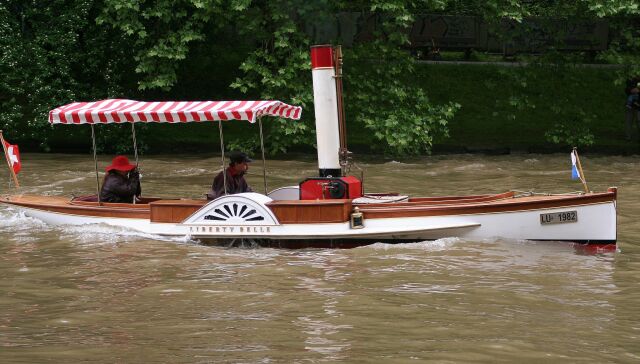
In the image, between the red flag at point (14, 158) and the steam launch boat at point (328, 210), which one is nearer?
the steam launch boat at point (328, 210)

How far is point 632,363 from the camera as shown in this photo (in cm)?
956

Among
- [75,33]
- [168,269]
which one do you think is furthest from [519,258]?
[75,33]

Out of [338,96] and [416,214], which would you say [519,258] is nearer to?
[416,214]

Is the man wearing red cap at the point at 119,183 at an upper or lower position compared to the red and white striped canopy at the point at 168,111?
lower

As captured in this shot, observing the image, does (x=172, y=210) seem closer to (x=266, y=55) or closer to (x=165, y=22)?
(x=266, y=55)

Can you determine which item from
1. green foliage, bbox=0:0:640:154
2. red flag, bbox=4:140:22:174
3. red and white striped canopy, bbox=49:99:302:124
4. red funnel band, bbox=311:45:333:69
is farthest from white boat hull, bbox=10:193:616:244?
green foliage, bbox=0:0:640:154

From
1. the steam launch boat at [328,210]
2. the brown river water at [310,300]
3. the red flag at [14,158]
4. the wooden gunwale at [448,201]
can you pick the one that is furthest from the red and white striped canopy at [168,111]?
the wooden gunwale at [448,201]

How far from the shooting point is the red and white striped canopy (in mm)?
15492

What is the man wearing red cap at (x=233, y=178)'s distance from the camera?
15.9 metres

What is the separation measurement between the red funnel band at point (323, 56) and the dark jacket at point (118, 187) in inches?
134

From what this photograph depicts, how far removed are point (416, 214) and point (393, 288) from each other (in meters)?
2.45

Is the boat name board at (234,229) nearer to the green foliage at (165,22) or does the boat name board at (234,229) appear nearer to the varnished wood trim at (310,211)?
the varnished wood trim at (310,211)

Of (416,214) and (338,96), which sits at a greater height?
(338,96)

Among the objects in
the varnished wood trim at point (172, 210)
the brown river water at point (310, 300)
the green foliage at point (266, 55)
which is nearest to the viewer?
the brown river water at point (310, 300)
